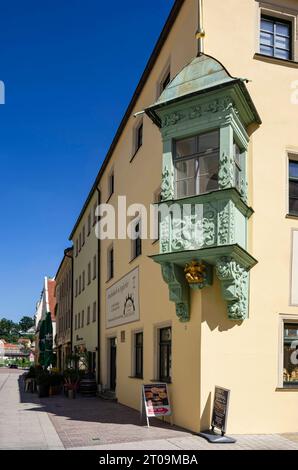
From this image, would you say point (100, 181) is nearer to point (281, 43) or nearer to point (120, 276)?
point (120, 276)

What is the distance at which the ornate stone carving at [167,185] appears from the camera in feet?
42.3

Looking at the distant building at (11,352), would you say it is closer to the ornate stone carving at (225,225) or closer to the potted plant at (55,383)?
the potted plant at (55,383)

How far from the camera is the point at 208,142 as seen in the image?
1294 cm

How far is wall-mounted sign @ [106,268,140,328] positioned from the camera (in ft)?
61.0

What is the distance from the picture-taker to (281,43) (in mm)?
14297

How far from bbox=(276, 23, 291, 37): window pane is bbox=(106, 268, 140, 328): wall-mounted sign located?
323 inches

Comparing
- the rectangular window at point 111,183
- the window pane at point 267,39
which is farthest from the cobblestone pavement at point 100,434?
the rectangular window at point 111,183

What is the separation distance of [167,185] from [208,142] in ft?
4.38

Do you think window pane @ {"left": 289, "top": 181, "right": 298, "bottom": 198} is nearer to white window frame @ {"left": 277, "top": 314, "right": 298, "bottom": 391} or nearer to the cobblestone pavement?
white window frame @ {"left": 277, "top": 314, "right": 298, "bottom": 391}

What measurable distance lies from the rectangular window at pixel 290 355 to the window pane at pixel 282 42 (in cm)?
684

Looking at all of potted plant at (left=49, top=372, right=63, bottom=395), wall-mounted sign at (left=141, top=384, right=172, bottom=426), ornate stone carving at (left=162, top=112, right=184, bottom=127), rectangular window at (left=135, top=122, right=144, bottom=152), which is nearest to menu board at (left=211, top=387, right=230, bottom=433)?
wall-mounted sign at (left=141, top=384, right=172, bottom=426)

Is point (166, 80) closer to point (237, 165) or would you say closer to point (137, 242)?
point (237, 165)
